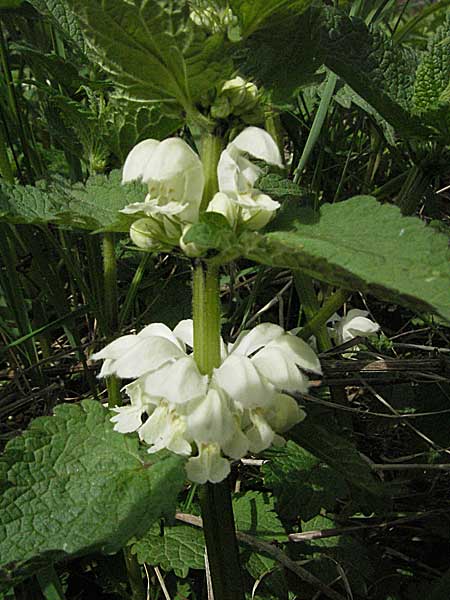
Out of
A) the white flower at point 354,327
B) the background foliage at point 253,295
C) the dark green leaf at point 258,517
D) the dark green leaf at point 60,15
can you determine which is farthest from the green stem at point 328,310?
the dark green leaf at point 60,15

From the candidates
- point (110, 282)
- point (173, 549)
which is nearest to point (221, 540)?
point (173, 549)

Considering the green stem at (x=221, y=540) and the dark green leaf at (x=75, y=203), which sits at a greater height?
the dark green leaf at (x=75, y=203)

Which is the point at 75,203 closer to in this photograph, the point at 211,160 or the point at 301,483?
the point at 211,160

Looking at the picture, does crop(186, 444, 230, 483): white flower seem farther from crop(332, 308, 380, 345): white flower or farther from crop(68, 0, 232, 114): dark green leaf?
crop(332, 308, 380, 345): white flower

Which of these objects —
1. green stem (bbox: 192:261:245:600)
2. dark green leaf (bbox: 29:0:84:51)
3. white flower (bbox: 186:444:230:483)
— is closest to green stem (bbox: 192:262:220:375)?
green stem (bbox: 192:261:245:600)

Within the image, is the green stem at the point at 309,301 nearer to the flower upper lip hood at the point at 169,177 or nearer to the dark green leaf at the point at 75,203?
the dark green leaf at the point at 75,203

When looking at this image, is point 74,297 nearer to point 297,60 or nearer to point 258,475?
point 258,475

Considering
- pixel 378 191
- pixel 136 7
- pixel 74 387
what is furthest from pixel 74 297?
pixel 136 7
